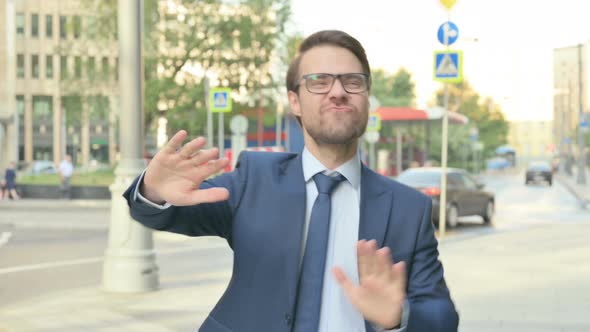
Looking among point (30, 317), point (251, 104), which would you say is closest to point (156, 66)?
point (251, 104)

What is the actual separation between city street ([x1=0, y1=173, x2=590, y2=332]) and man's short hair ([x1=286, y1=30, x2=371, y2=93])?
473 cm

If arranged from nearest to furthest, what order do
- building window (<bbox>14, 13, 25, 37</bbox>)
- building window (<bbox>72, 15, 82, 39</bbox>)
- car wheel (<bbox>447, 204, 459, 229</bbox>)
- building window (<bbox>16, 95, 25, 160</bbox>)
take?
1. car wheel (<bbox>447, 204, 459, 229</bbox>)
2. building window (<bbox>72, 15, 82, 39</bbox>)
3. building window (<bbox>14, 13, 25, 37</bbox>)
4. building window (<bbox>16, 95, 25, 160</bbox>)

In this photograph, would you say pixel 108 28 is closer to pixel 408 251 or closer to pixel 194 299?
pixel 194 299

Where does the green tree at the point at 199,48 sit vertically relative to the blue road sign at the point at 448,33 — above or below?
above

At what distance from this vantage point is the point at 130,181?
918 cm

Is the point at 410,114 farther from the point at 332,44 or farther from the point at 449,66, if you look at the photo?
the point at 332,44

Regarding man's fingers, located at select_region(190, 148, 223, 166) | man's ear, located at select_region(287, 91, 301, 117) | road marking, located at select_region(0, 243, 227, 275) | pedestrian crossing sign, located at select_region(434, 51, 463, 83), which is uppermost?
pedestrian crossing sign, located at select_region(434, 51, 463, 83)

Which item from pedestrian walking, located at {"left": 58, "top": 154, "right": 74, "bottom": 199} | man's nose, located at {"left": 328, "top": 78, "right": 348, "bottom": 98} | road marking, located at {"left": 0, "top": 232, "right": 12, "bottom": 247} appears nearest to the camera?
man's nose, located at {"left": 328, "top": 78, "right": 348, "bottom": 98}

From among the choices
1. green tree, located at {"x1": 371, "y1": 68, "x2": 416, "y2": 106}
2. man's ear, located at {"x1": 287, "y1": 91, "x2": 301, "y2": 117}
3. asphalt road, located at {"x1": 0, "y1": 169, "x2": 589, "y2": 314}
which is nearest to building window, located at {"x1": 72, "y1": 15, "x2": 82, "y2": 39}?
asphalt road, located at {"x1": 0, "y1": 169, "x2": 589, "y2": 314}

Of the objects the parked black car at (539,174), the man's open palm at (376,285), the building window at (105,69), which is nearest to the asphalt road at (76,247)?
the man's open palm at (376,285)

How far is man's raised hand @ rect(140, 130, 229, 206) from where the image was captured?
2146mm

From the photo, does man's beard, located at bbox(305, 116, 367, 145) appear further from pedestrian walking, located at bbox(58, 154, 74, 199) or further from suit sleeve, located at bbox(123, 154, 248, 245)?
pedestrian walking, located at bbox(58, 154, 74, 199)

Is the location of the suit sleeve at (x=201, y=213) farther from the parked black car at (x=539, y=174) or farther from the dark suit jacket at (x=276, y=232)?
the parked black car at (x=539, y=174)

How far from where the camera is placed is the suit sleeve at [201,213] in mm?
2285
